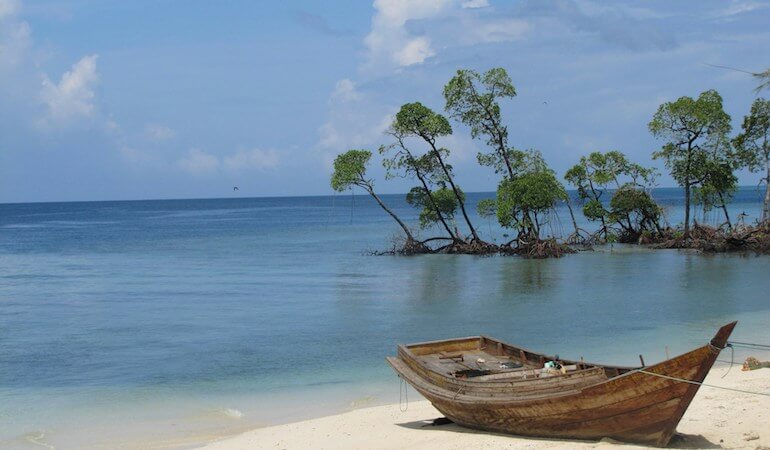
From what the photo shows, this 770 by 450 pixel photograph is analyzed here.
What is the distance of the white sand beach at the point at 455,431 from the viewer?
374 inches

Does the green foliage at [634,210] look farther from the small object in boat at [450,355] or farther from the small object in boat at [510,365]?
the small object in boat at [510,365]

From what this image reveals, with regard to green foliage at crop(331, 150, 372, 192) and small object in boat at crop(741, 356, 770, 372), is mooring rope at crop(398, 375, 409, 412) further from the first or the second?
green foliage at crop(331, 150, 372, 192)

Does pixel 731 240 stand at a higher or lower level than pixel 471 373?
→ higher

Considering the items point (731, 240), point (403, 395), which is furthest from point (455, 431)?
point (731, 240)

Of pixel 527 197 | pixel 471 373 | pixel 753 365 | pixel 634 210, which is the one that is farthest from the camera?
pixel 634 210

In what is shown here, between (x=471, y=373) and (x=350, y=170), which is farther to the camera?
(x=350, y=170)

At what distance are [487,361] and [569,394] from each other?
283 centimetres

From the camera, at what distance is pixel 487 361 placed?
11938 mm

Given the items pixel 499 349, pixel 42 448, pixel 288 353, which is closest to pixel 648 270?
pixel 288 353

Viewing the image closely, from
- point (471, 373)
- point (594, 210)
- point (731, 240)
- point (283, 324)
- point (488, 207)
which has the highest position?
point (488, 207)

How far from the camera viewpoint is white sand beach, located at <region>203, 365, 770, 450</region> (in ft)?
31.1

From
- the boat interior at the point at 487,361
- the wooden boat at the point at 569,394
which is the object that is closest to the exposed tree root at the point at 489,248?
the boat interior at the point at 487,361

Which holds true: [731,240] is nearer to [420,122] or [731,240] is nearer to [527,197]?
[527,197]

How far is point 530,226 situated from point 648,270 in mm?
7134
